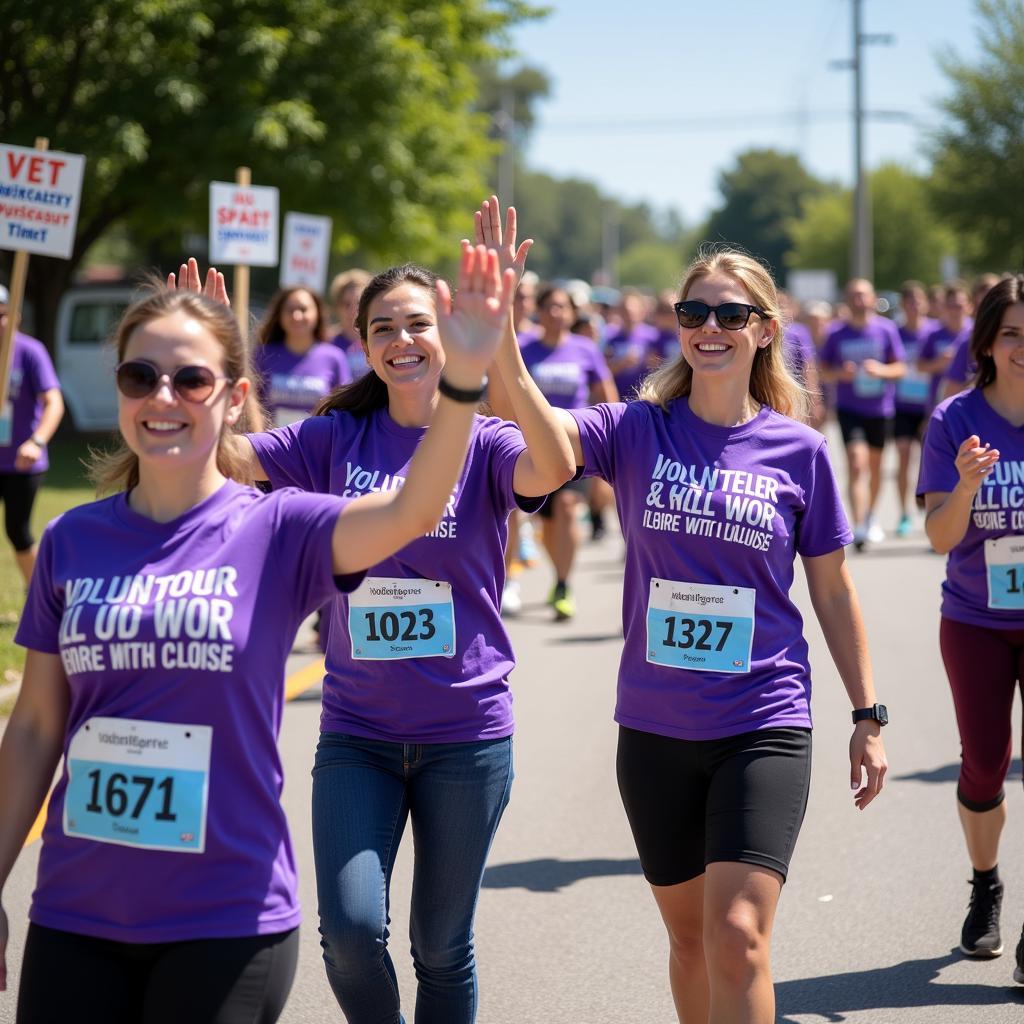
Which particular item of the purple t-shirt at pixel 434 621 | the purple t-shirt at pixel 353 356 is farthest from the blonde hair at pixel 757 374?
the purple t-shirt at pixel 353 356

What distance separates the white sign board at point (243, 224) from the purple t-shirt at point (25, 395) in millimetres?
2361

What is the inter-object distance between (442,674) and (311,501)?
2.98 ft

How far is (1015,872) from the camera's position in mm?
5648

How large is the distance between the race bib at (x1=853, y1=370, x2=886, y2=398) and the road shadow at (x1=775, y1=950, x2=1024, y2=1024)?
992 cm

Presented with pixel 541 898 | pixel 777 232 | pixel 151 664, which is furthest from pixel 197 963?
pixel 777 232

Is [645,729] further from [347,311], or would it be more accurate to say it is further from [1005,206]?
[1005,206]

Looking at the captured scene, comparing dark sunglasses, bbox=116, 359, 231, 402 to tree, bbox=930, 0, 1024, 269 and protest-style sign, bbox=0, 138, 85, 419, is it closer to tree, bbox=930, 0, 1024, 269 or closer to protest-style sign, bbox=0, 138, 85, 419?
protest-style sign, bbox=0, 138, 85, 419

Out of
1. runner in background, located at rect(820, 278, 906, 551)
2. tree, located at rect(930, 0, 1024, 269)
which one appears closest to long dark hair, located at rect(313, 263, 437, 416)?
runner in background, located at rect(820, 278, 906, 551)

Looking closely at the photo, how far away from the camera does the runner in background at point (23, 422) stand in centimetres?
974

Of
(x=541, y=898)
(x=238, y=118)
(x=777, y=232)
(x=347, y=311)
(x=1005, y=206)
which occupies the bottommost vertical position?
(x=541, y=898)

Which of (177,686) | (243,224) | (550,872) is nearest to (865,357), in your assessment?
(243,224)

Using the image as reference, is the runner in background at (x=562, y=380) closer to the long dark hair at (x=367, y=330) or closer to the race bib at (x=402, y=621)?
the long dark hair at (x=367, y=330)

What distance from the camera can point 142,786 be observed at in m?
2.66

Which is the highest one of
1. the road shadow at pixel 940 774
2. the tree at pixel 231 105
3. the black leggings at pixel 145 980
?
the tree at pixel 231 105
